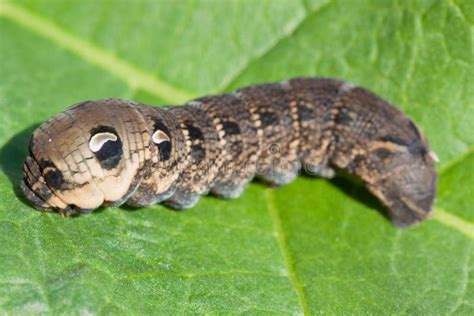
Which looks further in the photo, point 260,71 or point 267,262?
point 260,71

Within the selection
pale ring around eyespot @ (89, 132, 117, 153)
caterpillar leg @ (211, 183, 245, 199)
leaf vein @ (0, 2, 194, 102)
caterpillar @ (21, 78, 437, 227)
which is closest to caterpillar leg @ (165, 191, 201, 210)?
caterpillar @ (21, 78, 437, 227)

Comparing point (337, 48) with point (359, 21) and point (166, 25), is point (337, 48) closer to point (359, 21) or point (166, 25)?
point (359, 21)

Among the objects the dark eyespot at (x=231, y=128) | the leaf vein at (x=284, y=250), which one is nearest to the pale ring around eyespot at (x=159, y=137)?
the dark eyespot at (x=231, y=128)

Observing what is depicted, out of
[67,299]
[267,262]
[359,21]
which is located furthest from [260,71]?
[67,299]

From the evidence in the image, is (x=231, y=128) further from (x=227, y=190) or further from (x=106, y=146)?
(x=106, y=146)

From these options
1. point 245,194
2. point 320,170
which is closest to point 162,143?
point 245,194

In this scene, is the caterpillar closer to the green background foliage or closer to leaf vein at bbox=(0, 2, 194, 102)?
the green background foliage

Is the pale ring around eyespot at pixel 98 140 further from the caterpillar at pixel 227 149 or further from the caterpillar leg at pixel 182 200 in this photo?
the caterpillar leg at pixel 182 200
